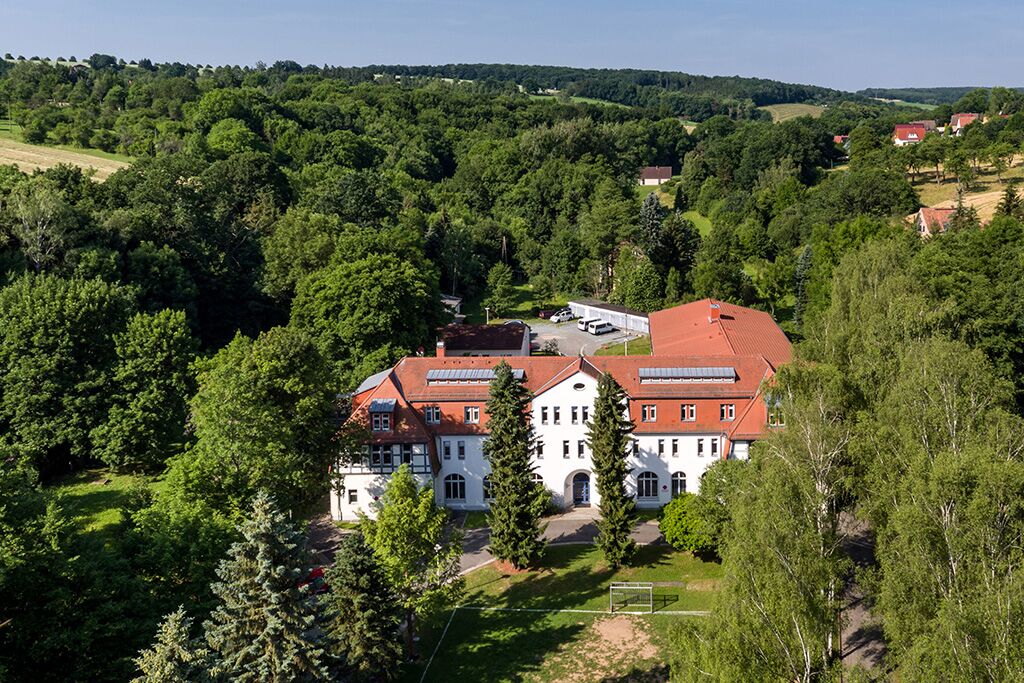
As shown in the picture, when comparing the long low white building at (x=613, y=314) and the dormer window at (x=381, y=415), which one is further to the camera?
the long low white building at (x=613, y=314)

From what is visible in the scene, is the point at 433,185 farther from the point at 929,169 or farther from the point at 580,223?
the point at 929,169

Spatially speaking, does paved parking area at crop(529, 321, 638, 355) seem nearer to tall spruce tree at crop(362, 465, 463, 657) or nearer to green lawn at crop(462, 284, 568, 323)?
green lawn at crop(462, 284, 568, 323)

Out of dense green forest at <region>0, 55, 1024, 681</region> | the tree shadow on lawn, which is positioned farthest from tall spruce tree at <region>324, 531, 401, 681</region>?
the tree shadow on lawn

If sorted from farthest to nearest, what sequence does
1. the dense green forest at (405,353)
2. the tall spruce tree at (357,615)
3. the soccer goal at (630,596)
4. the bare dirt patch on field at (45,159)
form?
the bare dirt patch on field at (45,159)
the soccer goal at (630,596)
the tall spruce tree at (357,615)
the dense green forest at (405,353)

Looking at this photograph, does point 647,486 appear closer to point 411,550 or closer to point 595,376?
point 595,376

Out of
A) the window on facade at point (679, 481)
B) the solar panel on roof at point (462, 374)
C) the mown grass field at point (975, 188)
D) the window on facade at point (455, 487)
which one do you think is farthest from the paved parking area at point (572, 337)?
the mown grass field at point (975, 188)

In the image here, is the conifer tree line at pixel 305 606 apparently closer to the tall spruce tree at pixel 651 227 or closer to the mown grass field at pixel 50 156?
the tall spruce tree at pixel 651 227

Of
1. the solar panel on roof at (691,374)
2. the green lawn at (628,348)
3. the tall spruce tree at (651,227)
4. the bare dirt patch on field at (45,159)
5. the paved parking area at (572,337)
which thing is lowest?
the solar panel on roof at (691,374)
